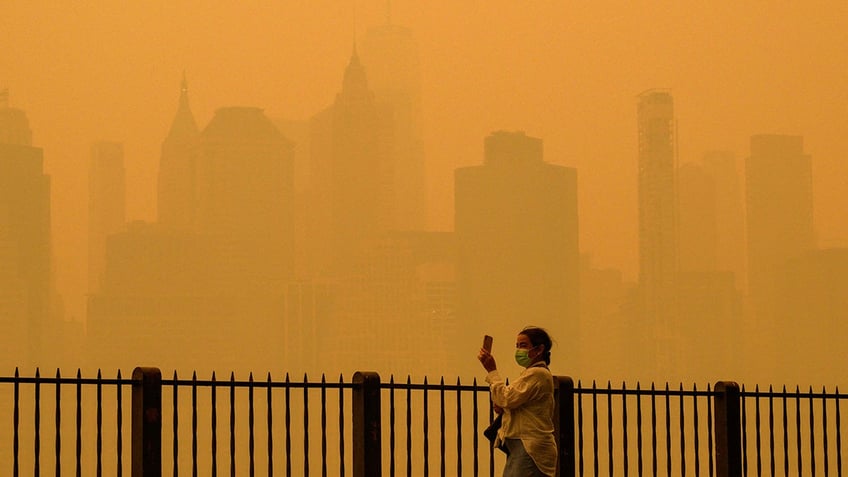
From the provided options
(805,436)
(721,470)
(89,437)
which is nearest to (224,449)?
(89,437)

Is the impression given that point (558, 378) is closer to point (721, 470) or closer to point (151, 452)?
point (721, 470)

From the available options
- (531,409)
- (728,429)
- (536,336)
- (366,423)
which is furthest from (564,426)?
(536,336)

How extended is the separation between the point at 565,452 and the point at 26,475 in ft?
529

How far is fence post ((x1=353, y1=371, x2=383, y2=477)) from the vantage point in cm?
1125

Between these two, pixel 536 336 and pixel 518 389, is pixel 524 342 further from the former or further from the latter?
pixel 518 389

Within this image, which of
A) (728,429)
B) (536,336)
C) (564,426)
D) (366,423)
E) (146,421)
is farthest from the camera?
(728,429)

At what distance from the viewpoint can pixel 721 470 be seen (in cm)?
1325

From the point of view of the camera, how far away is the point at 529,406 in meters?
9.39

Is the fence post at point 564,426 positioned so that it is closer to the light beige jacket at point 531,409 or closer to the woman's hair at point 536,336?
the light beige jacket at point 531,409

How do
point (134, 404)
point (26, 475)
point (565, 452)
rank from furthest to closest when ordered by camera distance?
point (26, 475) → point (565, 452) → point (134, 404)

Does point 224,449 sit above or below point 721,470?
below

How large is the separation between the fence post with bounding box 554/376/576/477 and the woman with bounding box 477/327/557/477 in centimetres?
237

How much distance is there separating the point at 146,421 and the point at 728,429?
5.57 metres

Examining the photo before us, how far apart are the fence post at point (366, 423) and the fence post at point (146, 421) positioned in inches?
64.0
